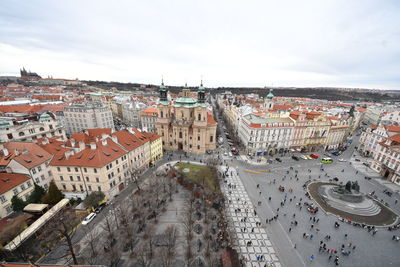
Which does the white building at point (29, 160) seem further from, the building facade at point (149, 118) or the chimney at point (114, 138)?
the building facade at point (149, 118)

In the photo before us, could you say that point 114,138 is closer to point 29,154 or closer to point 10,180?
point 29,154

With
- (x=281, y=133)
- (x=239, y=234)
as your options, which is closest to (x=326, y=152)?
(x=281, y=133)

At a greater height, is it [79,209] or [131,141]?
[131,141]

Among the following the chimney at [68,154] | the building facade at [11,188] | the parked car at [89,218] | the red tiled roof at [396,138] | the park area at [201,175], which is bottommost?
the parked car at [89,218]

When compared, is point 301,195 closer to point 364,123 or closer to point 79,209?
point 79,209

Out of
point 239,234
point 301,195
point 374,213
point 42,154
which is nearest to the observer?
point 239,234

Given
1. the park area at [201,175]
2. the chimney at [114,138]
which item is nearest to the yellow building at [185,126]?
the park area at [201,175]

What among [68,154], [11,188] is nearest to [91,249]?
[11,188]
